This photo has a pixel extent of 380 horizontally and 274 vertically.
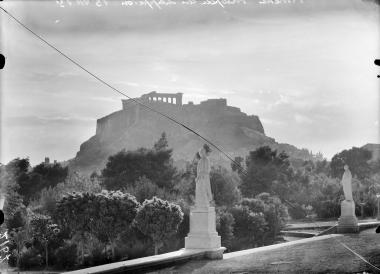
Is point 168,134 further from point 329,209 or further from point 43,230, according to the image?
point 43,230

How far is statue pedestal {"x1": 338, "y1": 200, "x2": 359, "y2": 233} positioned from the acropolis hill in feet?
48.4

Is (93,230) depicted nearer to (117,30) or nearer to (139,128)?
(117,30)

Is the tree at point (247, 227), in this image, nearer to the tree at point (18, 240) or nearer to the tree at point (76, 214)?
the tree at point (76, 214)

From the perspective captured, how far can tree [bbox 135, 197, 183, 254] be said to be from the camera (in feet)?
71.2

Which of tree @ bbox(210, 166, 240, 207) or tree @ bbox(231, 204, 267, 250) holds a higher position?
tree @ bbox(210, 166, 240, 207)

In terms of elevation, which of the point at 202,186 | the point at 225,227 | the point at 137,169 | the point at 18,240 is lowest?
the point at 18,240

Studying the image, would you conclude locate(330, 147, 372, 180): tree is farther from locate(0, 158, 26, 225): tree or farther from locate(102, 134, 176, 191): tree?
locate(0, 158, 26, 225): tree

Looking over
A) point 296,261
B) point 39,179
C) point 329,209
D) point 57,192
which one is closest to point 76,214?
point 57,192

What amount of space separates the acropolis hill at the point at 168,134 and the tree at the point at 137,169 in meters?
3.19

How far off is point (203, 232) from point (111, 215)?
43.5 feet

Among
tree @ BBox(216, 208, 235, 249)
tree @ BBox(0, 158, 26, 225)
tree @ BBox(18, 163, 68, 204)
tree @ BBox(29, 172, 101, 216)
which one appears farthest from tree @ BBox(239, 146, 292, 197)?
tree @ BBox(0, 158, 26, 225)

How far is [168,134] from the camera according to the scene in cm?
4675

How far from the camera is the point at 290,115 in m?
15.3

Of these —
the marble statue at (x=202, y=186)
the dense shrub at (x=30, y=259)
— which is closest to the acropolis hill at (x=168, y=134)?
the dense shrub at (x=30, y=259)
